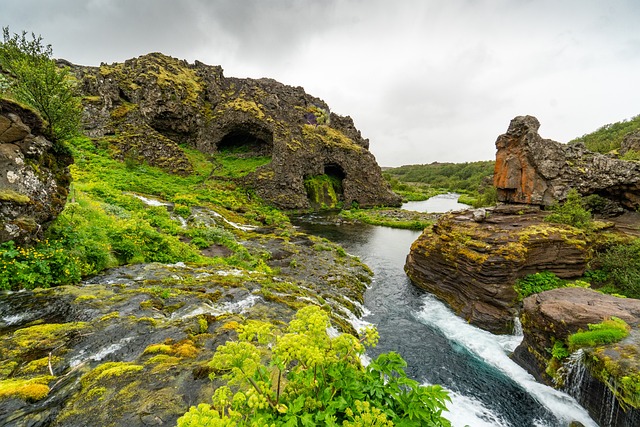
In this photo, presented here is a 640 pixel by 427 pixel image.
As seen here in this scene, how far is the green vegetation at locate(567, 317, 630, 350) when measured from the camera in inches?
359

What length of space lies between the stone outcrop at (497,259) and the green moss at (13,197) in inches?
827

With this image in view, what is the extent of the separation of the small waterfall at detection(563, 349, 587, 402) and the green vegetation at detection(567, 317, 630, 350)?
1.08ft

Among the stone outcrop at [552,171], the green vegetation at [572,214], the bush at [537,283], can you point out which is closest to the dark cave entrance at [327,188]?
the stone outcrop at [552,171]

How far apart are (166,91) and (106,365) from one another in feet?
202

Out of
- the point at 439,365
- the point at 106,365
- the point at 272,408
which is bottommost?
the point at 439,365

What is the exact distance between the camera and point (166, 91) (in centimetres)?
5472

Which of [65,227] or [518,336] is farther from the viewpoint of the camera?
[518,336]

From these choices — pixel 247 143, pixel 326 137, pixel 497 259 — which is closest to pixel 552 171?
pixel 497 259

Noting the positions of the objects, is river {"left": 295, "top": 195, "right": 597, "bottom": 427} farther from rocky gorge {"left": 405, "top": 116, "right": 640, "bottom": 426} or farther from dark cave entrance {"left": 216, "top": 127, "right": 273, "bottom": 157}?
dark cave entrance {"left": 216, "top": 127, "right": 273, "bottom": 157}

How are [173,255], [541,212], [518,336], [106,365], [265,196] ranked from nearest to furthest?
[106,365] → [518,336] → [173,255] → [541,212] → [265,196]

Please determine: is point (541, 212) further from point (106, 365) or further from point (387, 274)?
point (106, 365)

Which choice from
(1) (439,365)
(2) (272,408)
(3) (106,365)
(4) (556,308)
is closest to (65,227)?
(3) (106,365)

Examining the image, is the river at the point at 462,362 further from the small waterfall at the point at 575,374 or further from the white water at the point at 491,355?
the small waterfall at the point at 575,374

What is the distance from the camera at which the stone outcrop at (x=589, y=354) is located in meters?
7.89
